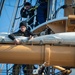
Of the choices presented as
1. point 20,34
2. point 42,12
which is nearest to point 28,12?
point 42,12

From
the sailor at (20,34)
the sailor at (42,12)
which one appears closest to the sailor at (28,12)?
the sailor at (42,12)

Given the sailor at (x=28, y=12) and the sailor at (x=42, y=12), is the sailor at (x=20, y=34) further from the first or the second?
the sailor at (x=28, y=12)

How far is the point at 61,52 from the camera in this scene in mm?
4355

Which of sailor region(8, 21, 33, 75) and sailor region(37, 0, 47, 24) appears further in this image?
sailor region(37, 0, 47, 24)

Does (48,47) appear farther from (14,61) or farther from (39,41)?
(14,61)

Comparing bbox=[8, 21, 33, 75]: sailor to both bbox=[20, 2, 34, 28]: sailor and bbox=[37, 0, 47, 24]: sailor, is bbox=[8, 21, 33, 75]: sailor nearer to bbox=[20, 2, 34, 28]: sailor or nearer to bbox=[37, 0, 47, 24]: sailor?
bbox=[37, 0, 47, 24]: sailor

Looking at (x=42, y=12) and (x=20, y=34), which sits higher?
(x=42, y=12)

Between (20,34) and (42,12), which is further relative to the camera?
(42,12)

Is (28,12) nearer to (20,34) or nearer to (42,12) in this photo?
(42,12)

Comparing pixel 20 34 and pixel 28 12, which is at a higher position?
pixel 28 12

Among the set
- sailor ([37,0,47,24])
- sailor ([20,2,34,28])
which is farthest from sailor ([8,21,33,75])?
sailor ([20,2,34,28])

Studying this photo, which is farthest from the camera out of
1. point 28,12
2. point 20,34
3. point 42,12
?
point 42,12

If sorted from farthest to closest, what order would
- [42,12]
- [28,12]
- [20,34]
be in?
[42,12] → [28,12] → [20,34]

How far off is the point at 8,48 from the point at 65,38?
0.66 m
